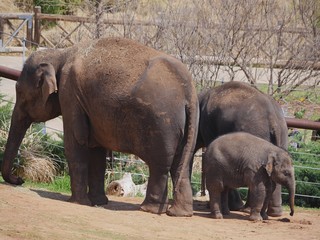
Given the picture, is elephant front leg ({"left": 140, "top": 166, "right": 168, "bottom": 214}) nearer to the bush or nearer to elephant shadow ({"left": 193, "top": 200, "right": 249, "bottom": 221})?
elephant shadow ({"left": 193, "top": 200, "right": 249, "bottom": 221})

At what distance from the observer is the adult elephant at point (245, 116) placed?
13.2 metres

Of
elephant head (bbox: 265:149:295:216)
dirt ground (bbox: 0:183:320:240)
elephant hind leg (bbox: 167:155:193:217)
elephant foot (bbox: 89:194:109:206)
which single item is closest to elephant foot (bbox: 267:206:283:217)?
dirt ground (bbox: 0:183:320:240)

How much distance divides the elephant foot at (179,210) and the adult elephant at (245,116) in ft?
4.27

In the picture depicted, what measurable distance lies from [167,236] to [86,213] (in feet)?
3.49

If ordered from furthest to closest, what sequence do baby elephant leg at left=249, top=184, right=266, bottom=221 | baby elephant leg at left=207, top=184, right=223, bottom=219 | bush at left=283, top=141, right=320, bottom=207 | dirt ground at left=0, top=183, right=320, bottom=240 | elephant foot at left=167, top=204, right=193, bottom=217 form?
1. bush at left=283, top=141, right=320, bottom=207
2. baby elephant leg at left=207, top=184, right=223, bottom=219
3. baby elephant leg at left=249, top=184, right=266, bottom=221
4. elephant foot at left=167, top=204, right=193, bottom=217
5. dirt ground at left=0, top=183, right=320, bottom=240

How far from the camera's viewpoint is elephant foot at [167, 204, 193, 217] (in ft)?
40.5

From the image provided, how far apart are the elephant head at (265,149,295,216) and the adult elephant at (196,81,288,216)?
70cm

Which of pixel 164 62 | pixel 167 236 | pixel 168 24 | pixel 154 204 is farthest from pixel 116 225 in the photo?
pixel 168 24

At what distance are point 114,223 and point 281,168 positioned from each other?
2484 mm

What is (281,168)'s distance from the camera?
1246cm

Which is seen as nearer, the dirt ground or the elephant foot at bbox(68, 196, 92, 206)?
the dirt ground

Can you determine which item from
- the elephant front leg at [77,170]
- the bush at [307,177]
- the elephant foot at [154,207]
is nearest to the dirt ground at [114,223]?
the elephant foot at [154,207]

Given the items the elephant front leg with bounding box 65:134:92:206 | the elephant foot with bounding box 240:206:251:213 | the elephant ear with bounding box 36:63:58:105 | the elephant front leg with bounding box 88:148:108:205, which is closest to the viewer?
the elephant front leg with bounding box 65:134:92:206

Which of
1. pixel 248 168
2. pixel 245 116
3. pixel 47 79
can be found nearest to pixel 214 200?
pixel 248 168
